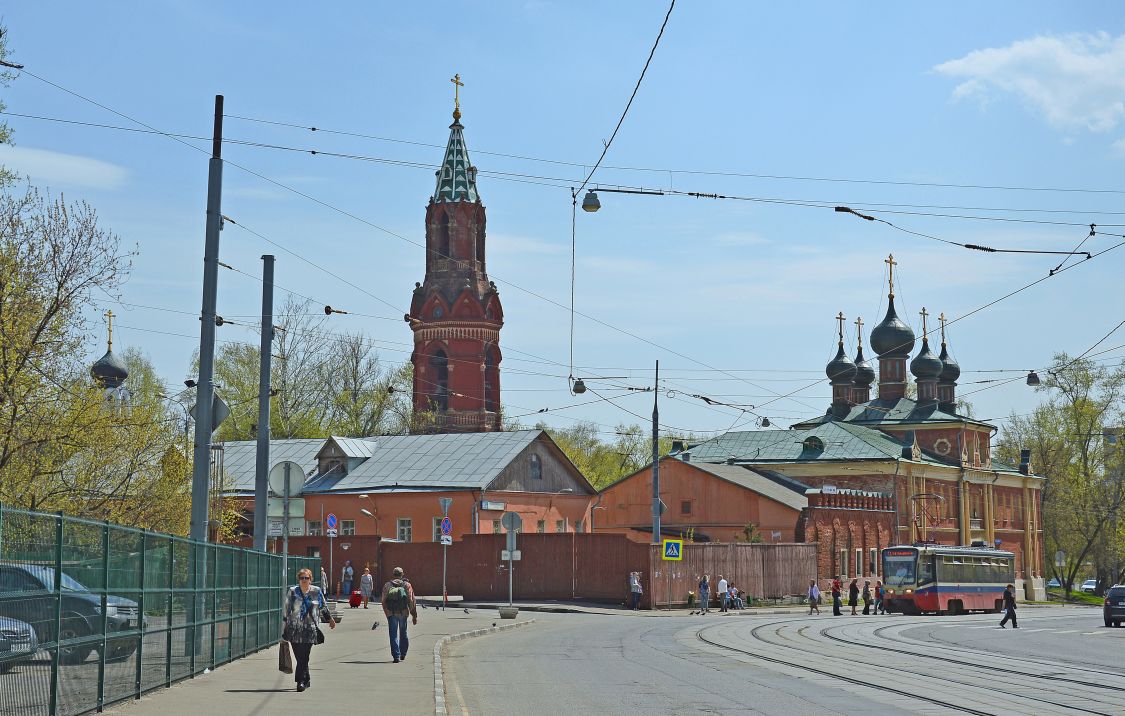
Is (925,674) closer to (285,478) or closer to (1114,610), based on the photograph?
(285,478)

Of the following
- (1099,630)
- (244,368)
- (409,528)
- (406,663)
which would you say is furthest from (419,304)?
(406,663)

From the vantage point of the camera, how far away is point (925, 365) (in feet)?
300

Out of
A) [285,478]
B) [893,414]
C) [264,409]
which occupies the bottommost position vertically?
[285,478]

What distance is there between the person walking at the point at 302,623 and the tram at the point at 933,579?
40618mm

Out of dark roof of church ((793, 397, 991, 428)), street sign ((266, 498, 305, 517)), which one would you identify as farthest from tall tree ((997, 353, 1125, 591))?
street sign ((266, 498, 305, 517))

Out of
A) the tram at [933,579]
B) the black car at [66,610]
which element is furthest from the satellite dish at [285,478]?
the tram at [933,579]

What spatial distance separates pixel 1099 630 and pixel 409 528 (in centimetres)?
2964

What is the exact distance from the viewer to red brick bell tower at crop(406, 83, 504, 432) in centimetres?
8312

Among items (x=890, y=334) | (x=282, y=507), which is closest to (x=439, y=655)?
(x=282, y=507)

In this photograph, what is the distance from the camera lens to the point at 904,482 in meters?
76.1

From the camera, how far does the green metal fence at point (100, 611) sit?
1105 cm

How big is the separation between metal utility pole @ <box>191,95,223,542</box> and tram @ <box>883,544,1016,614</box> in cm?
4014

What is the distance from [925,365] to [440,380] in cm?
3211

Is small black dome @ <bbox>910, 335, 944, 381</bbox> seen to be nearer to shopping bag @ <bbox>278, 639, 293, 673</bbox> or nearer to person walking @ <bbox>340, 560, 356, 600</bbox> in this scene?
person walking @ <bbox>340, 560, 356, 600</bbox>
